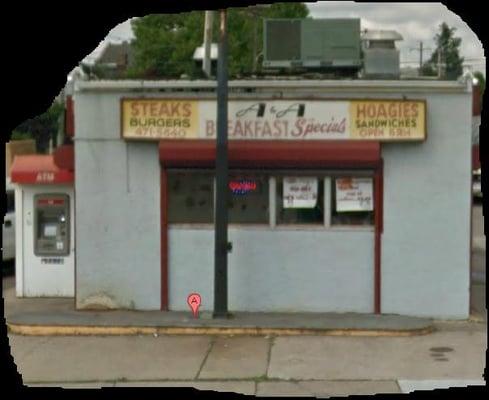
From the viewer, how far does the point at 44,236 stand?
1332 cm

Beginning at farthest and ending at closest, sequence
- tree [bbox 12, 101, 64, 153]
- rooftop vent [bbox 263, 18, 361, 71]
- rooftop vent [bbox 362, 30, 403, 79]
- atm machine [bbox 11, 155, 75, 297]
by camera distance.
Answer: atm machine [bbox 11, 155, 75, 297] < rooftop vent [bbox 362, 30, 403, 79] < rooftop vent [bbox 263, 18, 361, 71] < tree [bbox 12, 101, 64, 153]

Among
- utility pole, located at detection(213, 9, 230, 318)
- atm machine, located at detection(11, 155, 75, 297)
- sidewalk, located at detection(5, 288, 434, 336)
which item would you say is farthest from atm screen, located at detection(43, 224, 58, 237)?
utility pole, located at detection(213, 9, 230, 318)

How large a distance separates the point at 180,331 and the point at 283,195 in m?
2.44

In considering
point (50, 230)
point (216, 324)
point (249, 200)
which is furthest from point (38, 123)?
point (50, 230)

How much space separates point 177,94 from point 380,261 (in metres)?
3.41

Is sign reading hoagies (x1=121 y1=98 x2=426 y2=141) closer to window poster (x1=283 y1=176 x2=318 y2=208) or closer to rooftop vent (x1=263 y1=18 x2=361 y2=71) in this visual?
window poster (x1=283 y1=176 x2=318 y2=208)

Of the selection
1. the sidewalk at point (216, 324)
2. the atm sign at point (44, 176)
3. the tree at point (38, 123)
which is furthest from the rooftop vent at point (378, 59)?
the tree at point (38, 123)

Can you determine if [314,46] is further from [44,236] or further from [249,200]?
[44,236]

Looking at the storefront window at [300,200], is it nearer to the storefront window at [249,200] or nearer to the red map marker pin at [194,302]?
the storefront window at [249,200]

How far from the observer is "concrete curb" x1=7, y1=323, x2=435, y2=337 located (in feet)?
34.7

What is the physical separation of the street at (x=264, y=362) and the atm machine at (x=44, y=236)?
253 cm

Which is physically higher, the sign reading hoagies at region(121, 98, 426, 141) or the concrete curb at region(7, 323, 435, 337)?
the sign reading hoagies at region(121, 98, 426, 141)

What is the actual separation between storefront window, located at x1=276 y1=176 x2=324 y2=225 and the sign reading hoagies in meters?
0.62

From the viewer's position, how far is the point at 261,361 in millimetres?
9305
